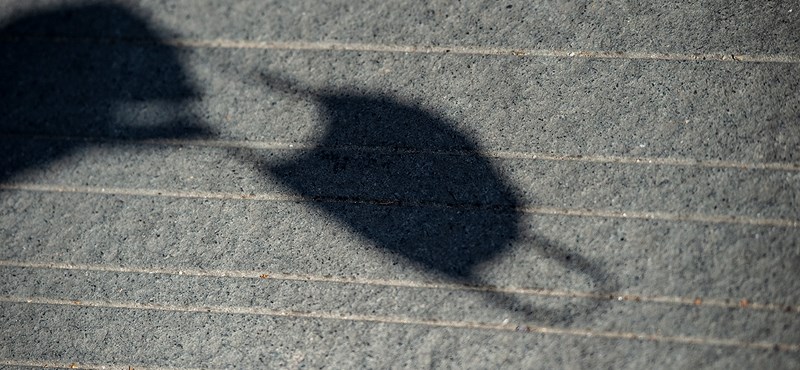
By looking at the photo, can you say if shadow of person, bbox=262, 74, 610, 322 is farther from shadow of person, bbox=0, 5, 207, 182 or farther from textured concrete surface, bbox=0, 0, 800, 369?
shadow of person, bbox=0, 5, 207, 182

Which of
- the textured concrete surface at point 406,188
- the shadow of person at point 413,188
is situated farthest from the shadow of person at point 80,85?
the shadow of person at point 413,188

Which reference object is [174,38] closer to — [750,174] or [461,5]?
[461,5]

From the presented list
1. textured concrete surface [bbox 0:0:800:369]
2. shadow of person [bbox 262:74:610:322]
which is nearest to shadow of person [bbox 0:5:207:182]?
textured concrete surface [bbox 0:0:800:369]

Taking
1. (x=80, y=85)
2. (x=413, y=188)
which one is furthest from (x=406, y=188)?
(x=80, y=85)

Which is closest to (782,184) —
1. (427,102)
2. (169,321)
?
(427,102)

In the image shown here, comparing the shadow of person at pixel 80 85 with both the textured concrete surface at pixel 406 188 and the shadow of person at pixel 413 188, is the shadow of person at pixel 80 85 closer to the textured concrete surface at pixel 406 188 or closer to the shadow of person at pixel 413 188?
the textured concrete surface at pixel 406 188

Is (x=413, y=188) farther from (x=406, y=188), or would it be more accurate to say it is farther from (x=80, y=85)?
A: (x=80, y=85)

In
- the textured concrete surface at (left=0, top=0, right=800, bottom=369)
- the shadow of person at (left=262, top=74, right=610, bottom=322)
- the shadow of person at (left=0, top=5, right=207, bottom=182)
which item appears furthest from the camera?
the shadow of person at (left=0, top=5, right=207, bottom=182)
